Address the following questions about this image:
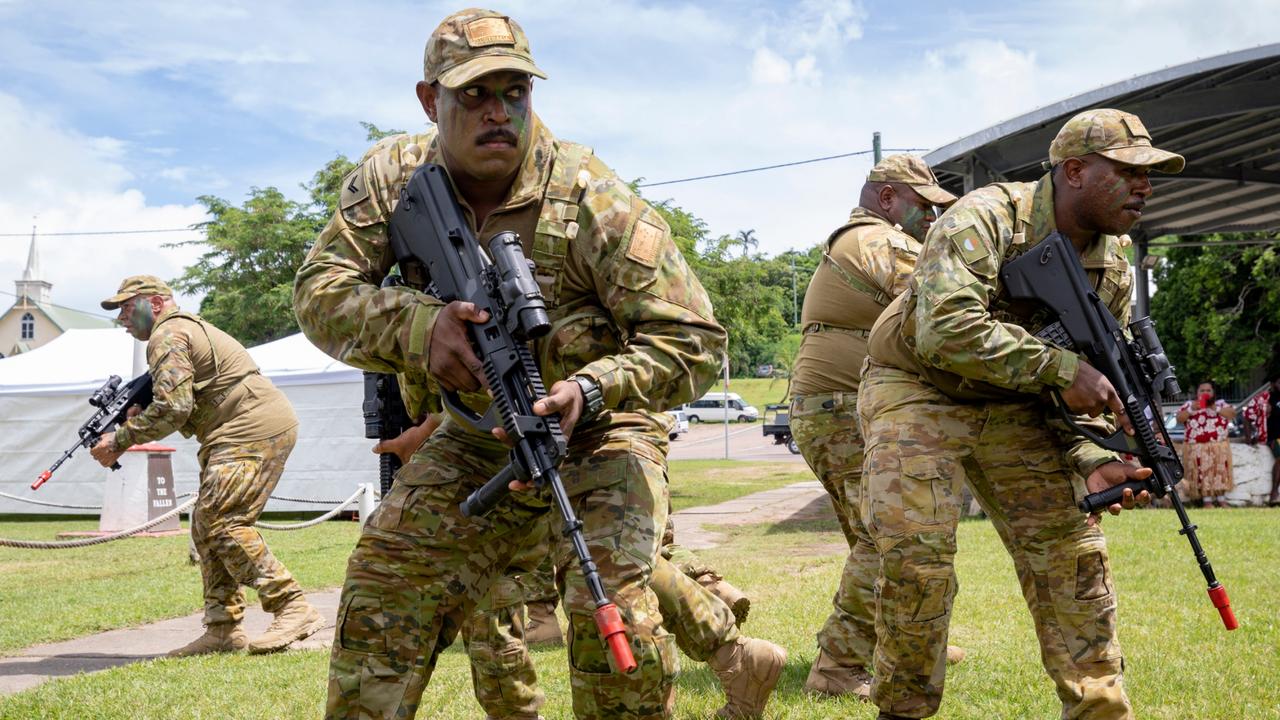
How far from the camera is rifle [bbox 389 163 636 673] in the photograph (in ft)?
9.52

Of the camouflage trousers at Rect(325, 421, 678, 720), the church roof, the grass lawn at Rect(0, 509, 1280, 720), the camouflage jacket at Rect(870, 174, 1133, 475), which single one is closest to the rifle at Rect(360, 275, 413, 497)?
the grass lawn at Rect(0, 509, 1280, 720)

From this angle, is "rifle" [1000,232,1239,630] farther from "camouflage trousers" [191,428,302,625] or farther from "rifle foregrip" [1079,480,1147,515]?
"camouflage trousers" [191,428,302,625]

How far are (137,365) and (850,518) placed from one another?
1072cm

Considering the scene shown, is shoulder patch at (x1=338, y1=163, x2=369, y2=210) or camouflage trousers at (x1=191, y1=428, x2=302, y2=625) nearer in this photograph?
shoulder patch at (x1=338, y1=163, x2=369, y2=210)

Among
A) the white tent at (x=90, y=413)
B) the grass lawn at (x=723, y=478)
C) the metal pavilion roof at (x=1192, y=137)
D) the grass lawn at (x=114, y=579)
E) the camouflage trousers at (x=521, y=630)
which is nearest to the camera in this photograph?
the camouflage trousers at (x=521, y=630)

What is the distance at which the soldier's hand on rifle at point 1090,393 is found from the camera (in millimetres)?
3727

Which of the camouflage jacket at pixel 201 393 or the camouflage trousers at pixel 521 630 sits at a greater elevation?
the camouflage jacket at pixel 201 393

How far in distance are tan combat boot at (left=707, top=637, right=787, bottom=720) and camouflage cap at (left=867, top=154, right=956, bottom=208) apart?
86.7 inches

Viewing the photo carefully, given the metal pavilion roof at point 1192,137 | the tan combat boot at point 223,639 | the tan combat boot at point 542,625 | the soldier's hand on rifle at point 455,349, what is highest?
the metal pavilion roof at point 1192,137

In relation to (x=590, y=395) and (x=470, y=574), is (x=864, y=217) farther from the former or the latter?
(x=470, y=574)

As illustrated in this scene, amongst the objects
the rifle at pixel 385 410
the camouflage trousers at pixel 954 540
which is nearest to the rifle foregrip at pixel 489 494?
the camouflage trousers at pixel 954 540

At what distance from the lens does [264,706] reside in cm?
495

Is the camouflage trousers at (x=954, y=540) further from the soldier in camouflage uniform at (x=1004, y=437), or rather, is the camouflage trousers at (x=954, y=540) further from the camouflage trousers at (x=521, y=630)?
the camouflage trousers at (x=521, y=630)

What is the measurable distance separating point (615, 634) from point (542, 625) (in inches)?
149
